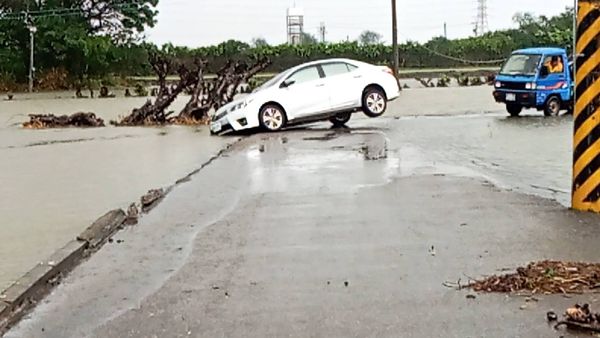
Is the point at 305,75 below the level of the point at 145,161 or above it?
above

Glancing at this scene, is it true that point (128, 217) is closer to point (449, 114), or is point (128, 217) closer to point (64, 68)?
point (449, 114)

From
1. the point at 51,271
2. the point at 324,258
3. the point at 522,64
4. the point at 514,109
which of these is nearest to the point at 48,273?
the point at 51,271

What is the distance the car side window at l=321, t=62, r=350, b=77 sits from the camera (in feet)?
76.0

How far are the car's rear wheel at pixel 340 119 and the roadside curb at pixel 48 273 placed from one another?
14.0m

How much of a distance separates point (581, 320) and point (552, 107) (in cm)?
2144

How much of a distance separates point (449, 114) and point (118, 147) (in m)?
12.4

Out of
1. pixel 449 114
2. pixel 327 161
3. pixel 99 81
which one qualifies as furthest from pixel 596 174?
pixel 99 81

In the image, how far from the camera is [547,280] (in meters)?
6.74

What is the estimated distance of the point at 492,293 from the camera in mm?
6590

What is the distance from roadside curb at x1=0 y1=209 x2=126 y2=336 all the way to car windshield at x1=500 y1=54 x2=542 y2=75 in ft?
61.6

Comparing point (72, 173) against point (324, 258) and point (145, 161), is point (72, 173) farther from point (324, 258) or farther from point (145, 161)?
point (324, 258)

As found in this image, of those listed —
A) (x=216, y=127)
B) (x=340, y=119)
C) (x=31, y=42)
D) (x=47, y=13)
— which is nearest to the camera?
(x=216, y=127)

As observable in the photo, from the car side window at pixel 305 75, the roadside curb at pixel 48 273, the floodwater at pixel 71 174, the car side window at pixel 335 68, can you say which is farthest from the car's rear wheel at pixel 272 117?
the roadside curb at pixel 48 273

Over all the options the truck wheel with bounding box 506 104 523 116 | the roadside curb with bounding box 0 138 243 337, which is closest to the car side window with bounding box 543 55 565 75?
the truck wheel with bounding box 506 104 523 116
